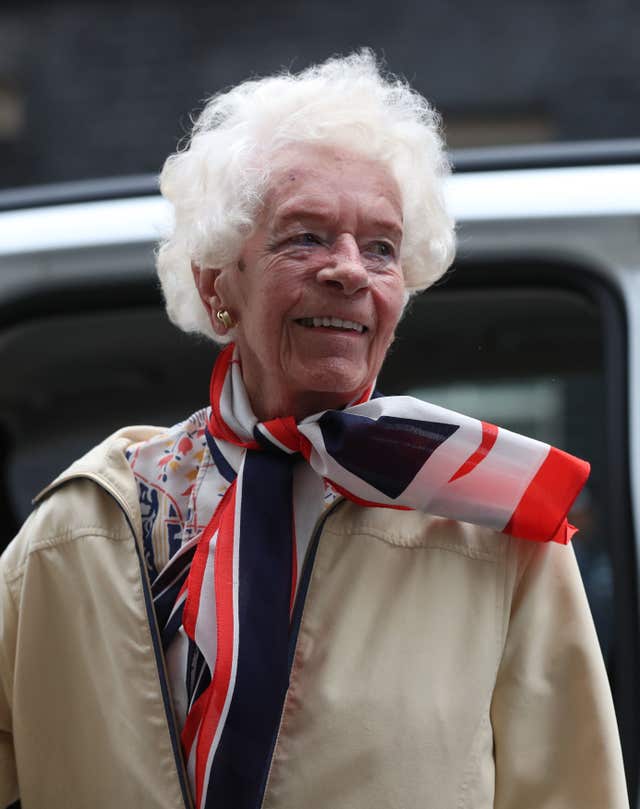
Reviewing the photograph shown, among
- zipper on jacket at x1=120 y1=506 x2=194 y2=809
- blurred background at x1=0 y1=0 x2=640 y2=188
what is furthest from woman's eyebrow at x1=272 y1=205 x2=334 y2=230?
blurred background at x1=0 y1=0 x2=640 y2=188

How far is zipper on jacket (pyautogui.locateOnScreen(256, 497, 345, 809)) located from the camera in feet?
5.13

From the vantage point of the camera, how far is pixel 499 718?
1.59 m

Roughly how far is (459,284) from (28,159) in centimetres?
744

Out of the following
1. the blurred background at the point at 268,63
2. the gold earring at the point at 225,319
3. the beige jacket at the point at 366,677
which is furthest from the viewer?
the blurred background at the point at 268,63

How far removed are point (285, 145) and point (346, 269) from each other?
0.75 ft

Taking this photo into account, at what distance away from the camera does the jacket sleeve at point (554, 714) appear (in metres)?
1.56

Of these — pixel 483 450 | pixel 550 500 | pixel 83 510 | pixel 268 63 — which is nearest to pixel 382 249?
pixel 483 450

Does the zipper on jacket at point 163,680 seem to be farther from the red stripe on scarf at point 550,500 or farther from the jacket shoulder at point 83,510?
the red stripe on scarf at point 550,500

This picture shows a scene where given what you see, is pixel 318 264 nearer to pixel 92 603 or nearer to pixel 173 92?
pixel 92 603

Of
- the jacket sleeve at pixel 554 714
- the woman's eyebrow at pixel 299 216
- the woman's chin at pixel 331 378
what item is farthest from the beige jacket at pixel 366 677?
the woman's eyebrow at pixel 299 216

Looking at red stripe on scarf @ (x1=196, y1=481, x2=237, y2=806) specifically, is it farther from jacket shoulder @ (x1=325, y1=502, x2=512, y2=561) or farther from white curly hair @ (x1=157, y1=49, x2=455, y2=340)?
white curly hair @ (x1=157, y1=49, x2=455, y2=340)

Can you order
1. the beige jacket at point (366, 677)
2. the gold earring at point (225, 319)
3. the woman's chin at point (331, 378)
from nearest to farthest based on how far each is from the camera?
the beige jacket at point (366, 677) → the woman's chin at point (331, 378) → the gold earring at point (225, 319)

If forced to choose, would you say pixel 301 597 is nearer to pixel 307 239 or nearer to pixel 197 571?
pixel 197 571

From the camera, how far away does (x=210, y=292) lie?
6.08 ft
